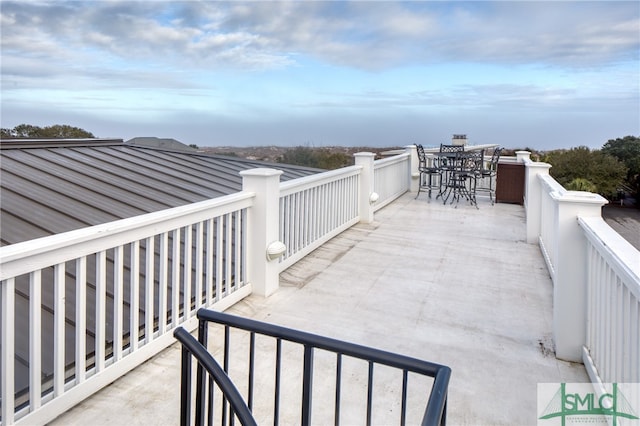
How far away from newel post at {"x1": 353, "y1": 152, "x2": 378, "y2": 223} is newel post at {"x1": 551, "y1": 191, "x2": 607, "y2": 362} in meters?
3.70

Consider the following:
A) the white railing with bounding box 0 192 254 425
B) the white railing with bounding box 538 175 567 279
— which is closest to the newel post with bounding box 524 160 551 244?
the white railing with bounding box 538 175 567 279

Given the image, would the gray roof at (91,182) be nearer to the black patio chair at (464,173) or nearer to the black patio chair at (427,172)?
the black patio chair at (427,172)

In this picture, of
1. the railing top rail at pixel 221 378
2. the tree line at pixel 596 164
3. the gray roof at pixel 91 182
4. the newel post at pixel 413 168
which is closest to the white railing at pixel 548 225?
the gray roof at pixel 91 182

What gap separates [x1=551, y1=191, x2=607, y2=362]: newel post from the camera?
8.07ft

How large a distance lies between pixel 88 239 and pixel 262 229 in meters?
1.54

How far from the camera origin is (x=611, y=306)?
A: 1.93 m

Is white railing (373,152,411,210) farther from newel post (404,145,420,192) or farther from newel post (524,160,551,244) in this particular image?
newel post (524,160,551,244)

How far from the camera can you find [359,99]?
54.3 feet

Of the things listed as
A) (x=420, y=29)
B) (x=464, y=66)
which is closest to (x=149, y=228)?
(x=420, y=29)

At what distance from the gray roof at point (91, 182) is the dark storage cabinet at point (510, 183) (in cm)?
393

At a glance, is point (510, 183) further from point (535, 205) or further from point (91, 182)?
point (91, 182)

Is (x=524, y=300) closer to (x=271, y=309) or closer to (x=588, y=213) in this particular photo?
(x=588, y=213)

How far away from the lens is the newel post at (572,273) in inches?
96.9

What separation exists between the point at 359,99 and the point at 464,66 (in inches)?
173
